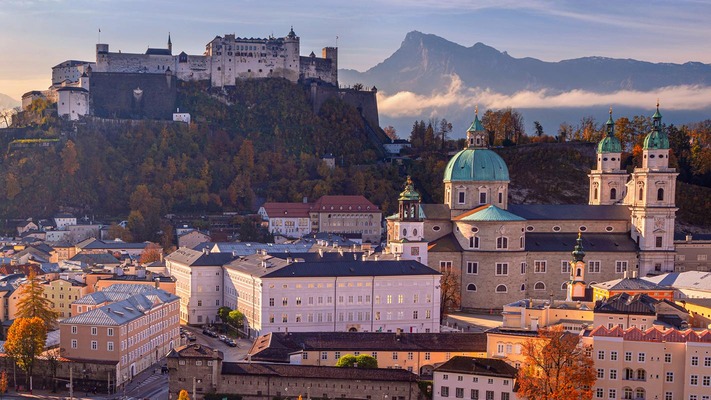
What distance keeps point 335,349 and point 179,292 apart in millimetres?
19851

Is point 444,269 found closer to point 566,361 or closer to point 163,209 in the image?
point 566,361

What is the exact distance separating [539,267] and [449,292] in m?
6.59

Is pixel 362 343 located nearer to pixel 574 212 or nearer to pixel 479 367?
pixel 479 367

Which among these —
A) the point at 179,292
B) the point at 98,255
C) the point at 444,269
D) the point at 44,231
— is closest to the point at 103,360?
the point at 179,292

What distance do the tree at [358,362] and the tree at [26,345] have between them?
1312 centimetres

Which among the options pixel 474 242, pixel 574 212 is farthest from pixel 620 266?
pixel 474 242

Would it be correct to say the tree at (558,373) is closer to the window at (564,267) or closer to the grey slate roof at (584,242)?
the window at (564,267)

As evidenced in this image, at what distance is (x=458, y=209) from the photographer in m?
65.8

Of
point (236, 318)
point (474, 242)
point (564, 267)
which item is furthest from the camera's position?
point (564, 267)

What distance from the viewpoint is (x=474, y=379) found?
4072 centimetres

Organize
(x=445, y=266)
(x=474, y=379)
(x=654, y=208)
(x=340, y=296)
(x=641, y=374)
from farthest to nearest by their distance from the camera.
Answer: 1. (x=654, y=208)
2. (x=445, y=266)
3. (x=340, y=296)
4. (x=474, y=379)
5. (x=641, y=374)

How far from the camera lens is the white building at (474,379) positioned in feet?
133

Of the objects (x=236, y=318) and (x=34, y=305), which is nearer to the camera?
(x=34, y=305)

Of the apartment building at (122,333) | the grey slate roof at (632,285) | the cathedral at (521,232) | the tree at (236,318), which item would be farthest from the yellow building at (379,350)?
the cathedral at (521,232)
